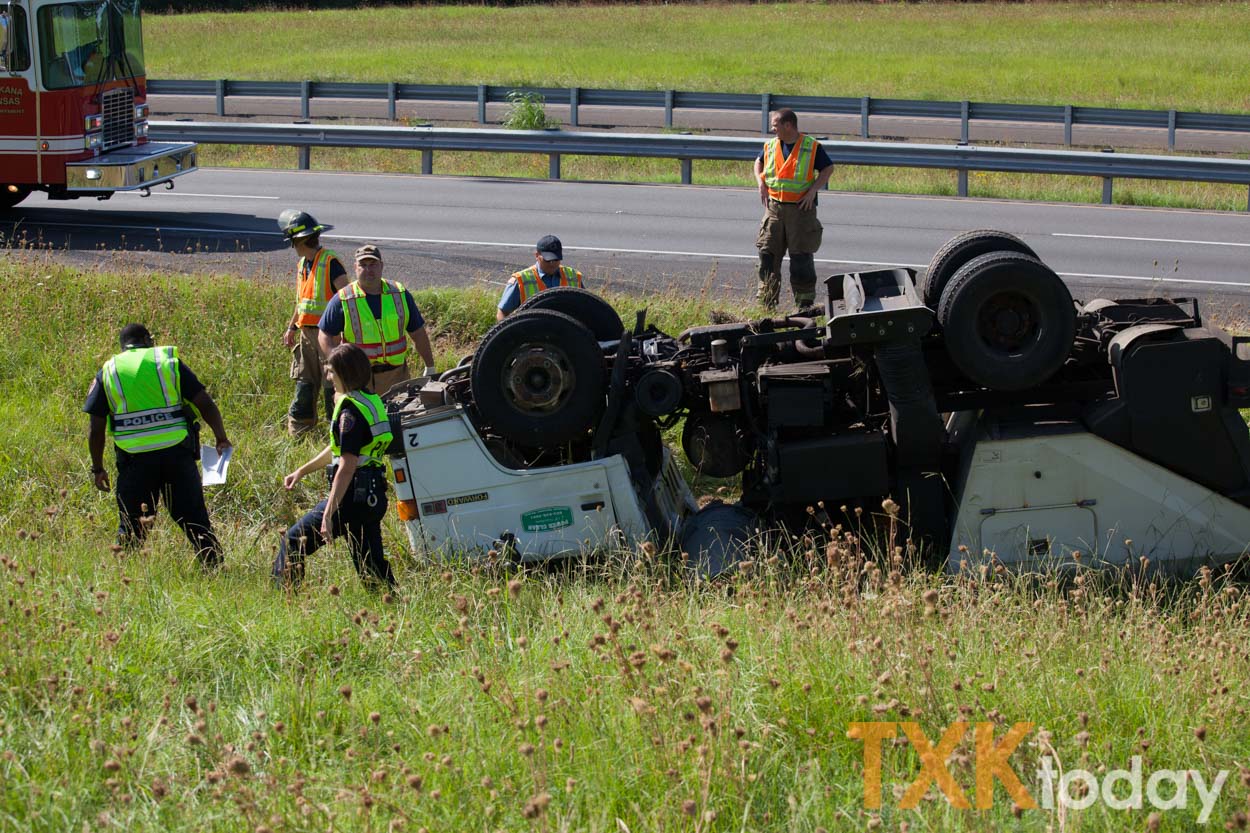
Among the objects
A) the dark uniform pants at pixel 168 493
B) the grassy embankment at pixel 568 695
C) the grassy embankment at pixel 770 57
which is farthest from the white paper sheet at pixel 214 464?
the grassy embankment at pixel 770 57

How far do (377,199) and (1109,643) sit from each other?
50.9 ft

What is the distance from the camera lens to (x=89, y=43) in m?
16.2

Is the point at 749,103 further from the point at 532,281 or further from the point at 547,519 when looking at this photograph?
the point at 547,519

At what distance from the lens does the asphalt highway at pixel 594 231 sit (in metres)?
13.9

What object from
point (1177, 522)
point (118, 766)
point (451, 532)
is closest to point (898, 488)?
point (1177, 522)

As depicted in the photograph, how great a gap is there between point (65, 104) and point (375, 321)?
30.7 feet

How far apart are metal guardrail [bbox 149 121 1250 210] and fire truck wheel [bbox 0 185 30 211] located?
14.1 ft

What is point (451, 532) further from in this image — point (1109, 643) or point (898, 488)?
point (1109, 643)

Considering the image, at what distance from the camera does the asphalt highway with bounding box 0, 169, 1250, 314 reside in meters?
13.9

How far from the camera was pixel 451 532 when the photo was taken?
6617 millimetres

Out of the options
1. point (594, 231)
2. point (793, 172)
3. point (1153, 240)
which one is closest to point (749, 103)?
point (594, 231)

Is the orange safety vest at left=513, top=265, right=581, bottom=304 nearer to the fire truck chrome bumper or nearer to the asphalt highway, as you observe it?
the asphalt highway

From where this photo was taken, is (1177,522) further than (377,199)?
No

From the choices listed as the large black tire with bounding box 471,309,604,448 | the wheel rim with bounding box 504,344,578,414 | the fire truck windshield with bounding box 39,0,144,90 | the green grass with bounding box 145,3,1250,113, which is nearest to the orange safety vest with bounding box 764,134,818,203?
the large black tire with bounding box 471,309,604,448
